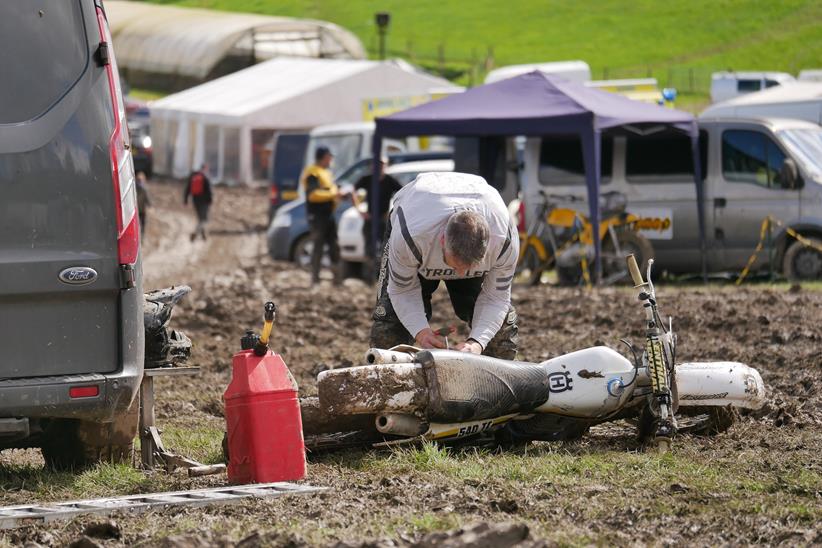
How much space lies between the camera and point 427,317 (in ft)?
25.7

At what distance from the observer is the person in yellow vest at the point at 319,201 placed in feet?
66.3

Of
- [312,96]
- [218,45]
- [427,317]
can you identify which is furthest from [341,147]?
[218,45]

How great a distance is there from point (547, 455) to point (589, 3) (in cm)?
7873

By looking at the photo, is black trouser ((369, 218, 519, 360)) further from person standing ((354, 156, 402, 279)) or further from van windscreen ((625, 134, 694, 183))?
person standing ((354, 156, 402, 279))

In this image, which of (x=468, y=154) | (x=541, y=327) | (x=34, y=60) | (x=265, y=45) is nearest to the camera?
(x=34, y=60)

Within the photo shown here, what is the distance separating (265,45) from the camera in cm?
6291

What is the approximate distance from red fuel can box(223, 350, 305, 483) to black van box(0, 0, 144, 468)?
0.48 metres

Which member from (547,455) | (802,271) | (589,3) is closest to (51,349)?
(547,455)

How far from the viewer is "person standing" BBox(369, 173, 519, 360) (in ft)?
23.5

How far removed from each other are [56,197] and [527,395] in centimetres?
253

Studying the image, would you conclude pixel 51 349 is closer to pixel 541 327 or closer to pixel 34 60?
pixel 34 60

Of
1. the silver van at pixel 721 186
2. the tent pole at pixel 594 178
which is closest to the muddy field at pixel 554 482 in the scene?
the tent pole at pixel 594 178

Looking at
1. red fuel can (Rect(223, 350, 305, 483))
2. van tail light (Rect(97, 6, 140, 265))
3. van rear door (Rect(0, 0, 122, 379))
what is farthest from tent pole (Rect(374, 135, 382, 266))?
van rear door (Rect(0, 0, 122, 379))

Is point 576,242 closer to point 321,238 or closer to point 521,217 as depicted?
point 521,217
